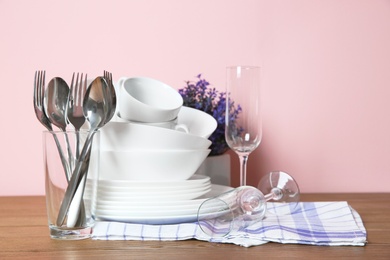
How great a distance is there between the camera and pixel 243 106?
128 centimetres

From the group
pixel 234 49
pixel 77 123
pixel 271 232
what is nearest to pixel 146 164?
pixel 77 123

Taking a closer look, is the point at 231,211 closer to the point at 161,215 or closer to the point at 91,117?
the point at 161,215

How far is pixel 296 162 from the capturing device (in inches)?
70.0

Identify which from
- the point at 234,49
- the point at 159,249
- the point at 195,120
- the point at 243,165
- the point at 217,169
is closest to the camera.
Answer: the point at 159,249

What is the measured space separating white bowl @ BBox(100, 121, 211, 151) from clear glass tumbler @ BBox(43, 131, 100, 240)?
0.29 feet

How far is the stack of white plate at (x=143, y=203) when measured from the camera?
1.19m

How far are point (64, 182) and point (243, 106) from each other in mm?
394

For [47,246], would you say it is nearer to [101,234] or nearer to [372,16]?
[101,234]

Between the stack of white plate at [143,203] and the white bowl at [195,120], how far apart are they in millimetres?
220

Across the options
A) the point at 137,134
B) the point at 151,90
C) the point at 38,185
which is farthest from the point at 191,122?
the point at 38,185

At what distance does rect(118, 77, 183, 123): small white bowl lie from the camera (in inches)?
49.3

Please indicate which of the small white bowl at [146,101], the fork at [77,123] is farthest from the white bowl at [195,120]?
the fork at [77,123]

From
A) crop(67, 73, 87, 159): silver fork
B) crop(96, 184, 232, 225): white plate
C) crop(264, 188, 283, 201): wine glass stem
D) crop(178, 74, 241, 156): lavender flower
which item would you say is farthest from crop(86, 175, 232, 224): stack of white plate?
crop(178, 74, 241, 156): lavender flower

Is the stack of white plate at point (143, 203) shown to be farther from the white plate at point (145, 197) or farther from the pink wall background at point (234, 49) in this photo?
the pink wall background at point (234, 49)
